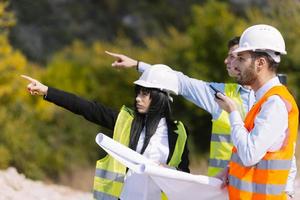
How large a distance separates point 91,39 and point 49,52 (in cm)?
198

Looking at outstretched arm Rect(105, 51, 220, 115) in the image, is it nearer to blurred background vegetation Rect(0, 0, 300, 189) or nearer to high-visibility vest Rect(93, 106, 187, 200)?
high-visibility vest Rect(93, 106, 187, 200)

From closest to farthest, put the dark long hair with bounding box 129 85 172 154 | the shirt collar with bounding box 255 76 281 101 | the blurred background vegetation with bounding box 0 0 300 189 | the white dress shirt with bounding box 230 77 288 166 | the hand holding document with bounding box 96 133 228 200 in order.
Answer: the white dress shirt with bounding box 230 77 288 166
the shirt collar with bounding box 255 76 281 101
the hand holding document with bounding box 96 133 228 200
the dark long hair with bounding box 129 85 172 154
the blurred background vegetation with bounding box 0 0 300 189

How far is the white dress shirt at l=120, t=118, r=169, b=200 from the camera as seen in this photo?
5.23m

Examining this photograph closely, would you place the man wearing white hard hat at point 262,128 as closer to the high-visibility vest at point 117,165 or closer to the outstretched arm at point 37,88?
the high-visibility vest at point 117,165

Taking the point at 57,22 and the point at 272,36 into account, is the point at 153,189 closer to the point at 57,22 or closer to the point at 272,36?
the point at 272,36

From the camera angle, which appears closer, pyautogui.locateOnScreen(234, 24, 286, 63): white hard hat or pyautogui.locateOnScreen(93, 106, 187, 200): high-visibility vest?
pyautogui.locateOnScreen(234, 24, 286, 63): white hard hat

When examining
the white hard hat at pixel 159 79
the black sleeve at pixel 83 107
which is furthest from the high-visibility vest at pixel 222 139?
the black sleeve at pixel 83 107

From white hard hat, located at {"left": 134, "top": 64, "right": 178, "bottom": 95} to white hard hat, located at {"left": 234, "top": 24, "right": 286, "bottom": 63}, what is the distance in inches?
39.7

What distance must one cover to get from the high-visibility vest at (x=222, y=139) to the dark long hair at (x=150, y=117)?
2.37 feet

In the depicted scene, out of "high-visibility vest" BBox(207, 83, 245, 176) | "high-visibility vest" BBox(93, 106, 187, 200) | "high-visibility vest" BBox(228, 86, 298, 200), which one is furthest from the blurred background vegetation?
"high-visibility vest" BBox(228, 86, 298, 200)

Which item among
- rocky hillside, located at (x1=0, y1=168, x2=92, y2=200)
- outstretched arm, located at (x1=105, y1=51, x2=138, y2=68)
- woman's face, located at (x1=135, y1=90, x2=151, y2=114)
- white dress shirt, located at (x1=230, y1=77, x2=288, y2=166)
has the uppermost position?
outstretched arm, located at (x1=105, y1=51, x2=138, y2=68)

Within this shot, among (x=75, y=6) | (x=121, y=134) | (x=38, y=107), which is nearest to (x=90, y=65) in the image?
(x=38, y=107)

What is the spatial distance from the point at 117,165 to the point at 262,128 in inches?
55.4

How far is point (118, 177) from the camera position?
5.35m
